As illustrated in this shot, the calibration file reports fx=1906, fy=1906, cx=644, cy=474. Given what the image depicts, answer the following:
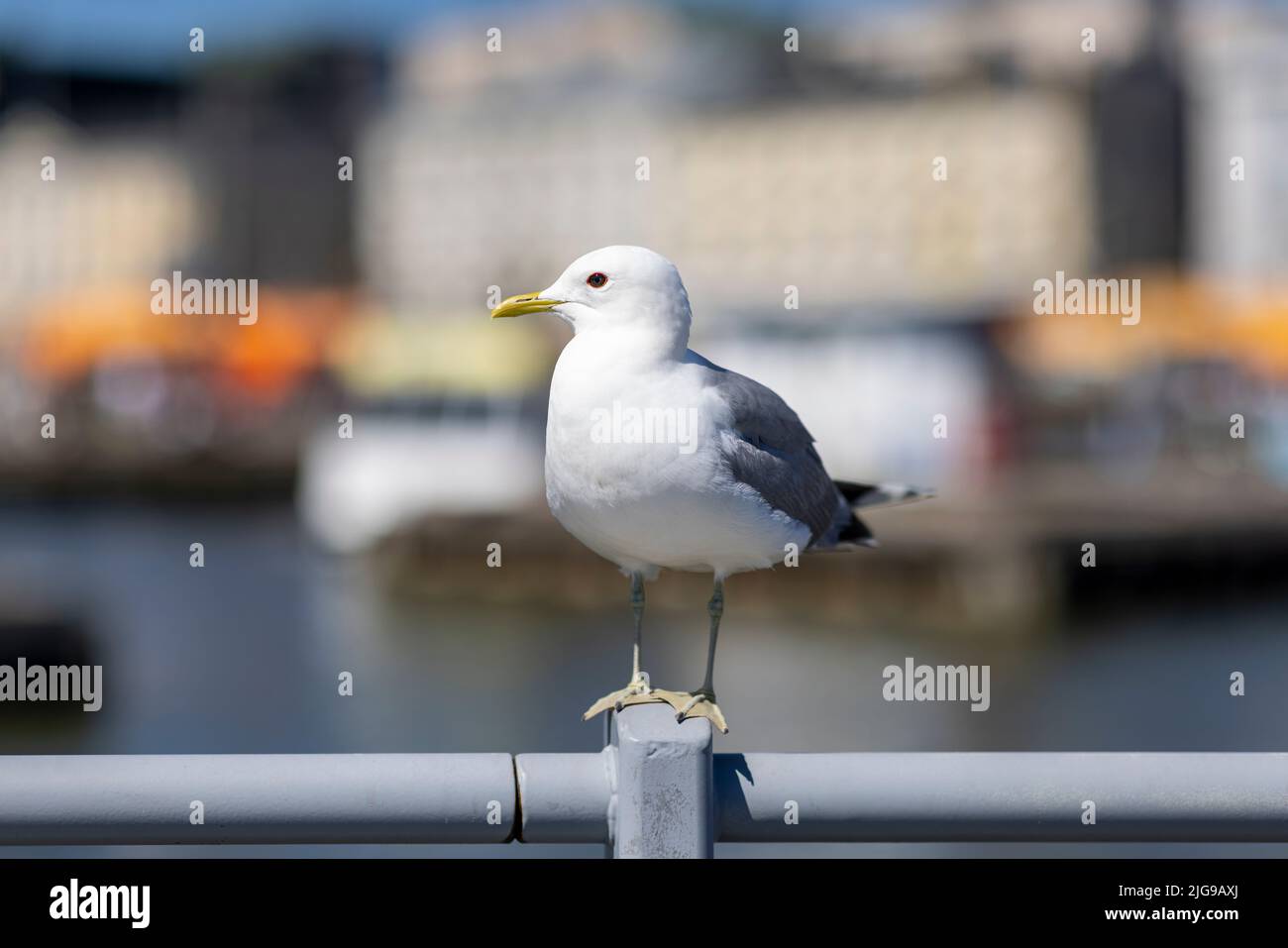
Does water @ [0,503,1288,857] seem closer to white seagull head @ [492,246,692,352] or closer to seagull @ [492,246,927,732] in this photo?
seagull @ [492,246,927,732]

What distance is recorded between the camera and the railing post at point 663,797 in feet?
8.91

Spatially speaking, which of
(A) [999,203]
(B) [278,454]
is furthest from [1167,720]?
(A) [999,203]

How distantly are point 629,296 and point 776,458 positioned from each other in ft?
1.86

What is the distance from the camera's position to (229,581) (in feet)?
95.5

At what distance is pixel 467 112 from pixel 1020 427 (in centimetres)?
4199

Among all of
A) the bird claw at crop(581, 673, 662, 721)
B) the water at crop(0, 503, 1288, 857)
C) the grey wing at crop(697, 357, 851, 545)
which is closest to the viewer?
the bird claw at crop(581, 673, 662, 721)

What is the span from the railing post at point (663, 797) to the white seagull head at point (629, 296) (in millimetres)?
905

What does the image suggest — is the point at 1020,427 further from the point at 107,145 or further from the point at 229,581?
the point at 107,145

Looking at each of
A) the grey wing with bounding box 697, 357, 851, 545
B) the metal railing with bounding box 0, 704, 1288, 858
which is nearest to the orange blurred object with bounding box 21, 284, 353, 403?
the grey wing with bounding box 697, 357, 851, 545

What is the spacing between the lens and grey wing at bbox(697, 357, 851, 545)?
141 inches

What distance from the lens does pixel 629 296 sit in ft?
11.1

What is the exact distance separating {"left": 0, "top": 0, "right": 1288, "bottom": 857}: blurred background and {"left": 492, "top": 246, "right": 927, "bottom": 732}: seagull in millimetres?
7282

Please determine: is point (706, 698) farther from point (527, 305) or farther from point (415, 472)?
point (415, 472)
